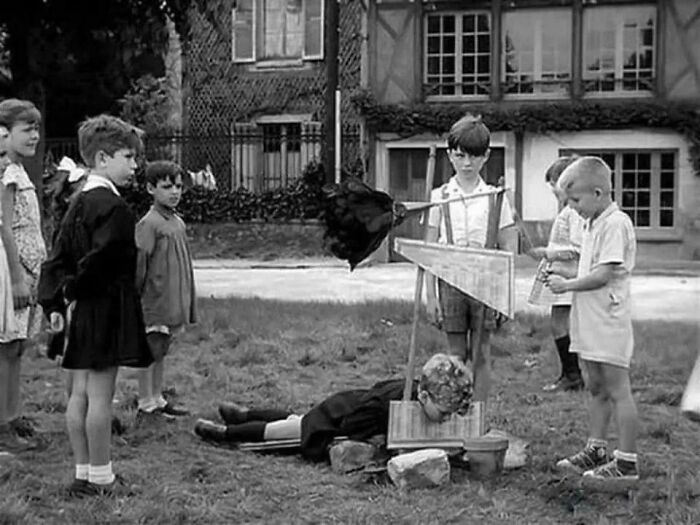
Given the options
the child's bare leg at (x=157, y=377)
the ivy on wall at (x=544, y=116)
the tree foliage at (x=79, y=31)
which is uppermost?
the tree foliage at (x=79, y=31)

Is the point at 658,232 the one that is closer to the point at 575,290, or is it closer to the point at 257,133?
the point at 257,133

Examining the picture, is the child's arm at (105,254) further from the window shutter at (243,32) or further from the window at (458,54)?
the window shutter at (243,32)

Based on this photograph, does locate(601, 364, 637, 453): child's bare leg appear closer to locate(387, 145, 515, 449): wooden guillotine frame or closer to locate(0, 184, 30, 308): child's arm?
locate(387, 145, 515, 449): wooden guillotine frame

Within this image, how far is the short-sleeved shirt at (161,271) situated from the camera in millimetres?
6840

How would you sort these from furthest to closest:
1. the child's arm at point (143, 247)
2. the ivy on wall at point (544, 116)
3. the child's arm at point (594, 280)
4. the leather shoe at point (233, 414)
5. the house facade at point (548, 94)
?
the house facade at point (548, 94), the ivy on wall at point (544, 116), the child's arm at point (143, 247), the leather shoe at point (233, 414), the child's arm at point (594, 280)

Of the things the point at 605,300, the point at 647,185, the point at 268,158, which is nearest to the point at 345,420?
the point at 605,300

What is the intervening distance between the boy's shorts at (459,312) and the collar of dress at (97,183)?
69.1 inches

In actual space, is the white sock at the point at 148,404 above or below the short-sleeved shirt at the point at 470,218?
below

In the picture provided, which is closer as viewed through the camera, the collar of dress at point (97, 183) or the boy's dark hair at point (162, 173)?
the collar of dress at point (97, 183)

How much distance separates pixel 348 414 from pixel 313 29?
73.6 ft

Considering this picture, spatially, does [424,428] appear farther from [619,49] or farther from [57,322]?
[619,49]

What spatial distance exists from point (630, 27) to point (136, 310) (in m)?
20.0

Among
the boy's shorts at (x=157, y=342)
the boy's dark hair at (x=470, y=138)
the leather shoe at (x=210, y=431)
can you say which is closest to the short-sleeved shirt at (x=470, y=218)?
the boy's dark hair at (x=470, y=138)

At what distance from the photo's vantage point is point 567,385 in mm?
7977
